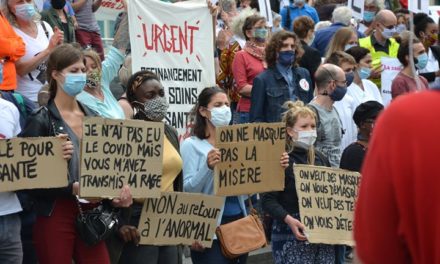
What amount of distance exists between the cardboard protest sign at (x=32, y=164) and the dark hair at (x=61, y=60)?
1.58 ft

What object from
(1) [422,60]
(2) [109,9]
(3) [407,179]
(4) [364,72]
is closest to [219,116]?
(4) [364,72]

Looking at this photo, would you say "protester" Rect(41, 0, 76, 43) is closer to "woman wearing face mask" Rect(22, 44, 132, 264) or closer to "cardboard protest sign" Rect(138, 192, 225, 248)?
"woman wearing face mask" Rect(22, 44, 132, 264)

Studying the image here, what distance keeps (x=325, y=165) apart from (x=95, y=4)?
220 inches

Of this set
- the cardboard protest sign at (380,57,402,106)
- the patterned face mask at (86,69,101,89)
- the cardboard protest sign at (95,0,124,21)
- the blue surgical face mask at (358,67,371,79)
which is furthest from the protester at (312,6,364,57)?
→ the patterned face mask at (86,69,101,89)

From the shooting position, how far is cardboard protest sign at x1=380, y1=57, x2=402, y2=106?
1135cm

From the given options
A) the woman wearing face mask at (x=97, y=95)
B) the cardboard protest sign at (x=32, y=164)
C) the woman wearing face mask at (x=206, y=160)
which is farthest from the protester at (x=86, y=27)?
the cardboard protest sign at (x=32, y=164)

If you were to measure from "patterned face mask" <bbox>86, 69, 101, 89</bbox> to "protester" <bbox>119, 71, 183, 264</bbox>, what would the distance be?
0.22 meters

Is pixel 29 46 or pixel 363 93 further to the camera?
pixel 363 93

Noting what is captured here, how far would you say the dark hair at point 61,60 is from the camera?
6.35 m

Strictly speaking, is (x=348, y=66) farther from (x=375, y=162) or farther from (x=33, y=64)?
(x=375, y=162)

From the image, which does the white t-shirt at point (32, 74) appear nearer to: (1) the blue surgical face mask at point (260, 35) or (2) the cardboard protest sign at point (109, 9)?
(1) the blue surgical face mask at point (260, 35)

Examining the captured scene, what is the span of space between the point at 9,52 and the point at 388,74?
16.2ft

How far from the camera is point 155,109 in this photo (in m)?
6.77

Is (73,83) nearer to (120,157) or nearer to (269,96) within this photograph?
(120,157)
